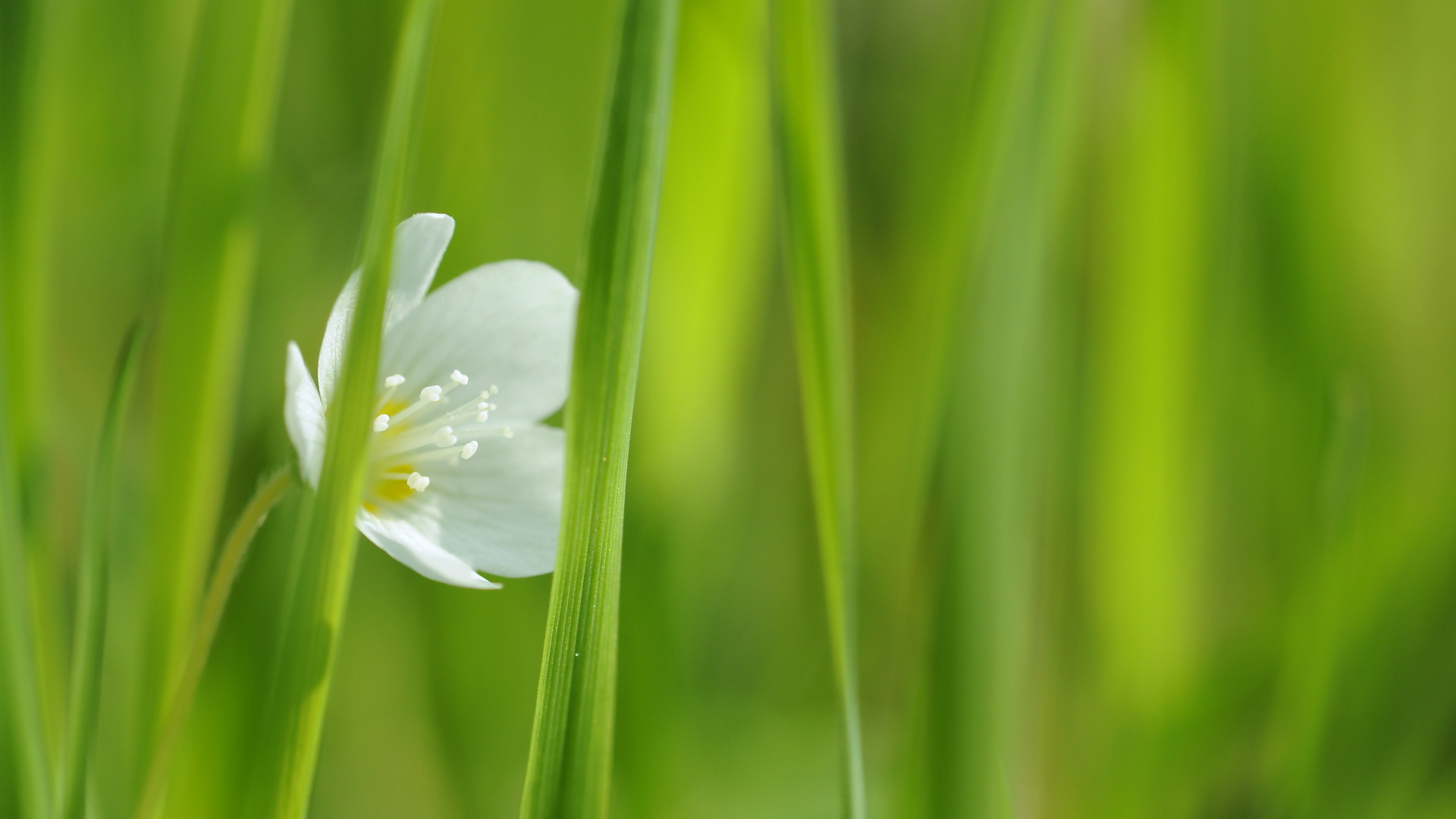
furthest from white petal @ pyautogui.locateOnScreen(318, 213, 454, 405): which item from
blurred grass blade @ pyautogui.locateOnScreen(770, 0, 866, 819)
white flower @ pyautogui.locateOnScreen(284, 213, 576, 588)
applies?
blurred grass blade @ pyautogui.locateOnScreen(770, 0, 866, 819)

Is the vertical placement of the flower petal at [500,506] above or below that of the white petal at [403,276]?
below

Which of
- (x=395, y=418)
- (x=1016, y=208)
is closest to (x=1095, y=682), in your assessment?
(x=1016, y=208)

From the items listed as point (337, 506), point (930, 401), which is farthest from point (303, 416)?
point (930, 401)

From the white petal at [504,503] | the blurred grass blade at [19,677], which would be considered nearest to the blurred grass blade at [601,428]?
the white petal at [504,503]

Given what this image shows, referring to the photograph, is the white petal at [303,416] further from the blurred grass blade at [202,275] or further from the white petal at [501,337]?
the blurred grass blade at [202,275]

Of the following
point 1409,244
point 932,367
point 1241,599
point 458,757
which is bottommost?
point 458,757

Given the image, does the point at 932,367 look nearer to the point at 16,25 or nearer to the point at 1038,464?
→ the point at 1038,464

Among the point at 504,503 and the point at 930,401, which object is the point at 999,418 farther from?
the point at 504,503
